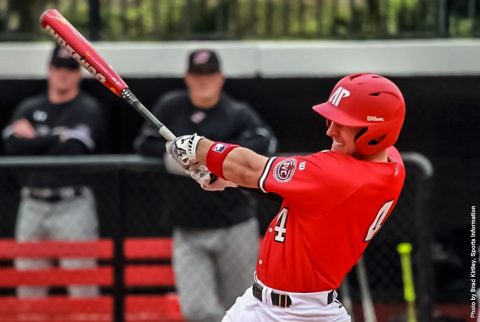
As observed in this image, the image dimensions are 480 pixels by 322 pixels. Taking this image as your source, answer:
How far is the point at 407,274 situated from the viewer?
23.2ft

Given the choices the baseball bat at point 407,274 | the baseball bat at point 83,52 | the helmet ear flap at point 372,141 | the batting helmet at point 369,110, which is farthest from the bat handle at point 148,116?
the baseball bat at point 407,274

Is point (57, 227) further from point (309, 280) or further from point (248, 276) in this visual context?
point (309, 280)

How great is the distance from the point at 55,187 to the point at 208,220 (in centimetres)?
94

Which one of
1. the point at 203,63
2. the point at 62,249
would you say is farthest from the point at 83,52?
the point at 62,249

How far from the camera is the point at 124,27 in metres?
8.00

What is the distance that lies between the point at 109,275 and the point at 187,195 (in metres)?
0.67

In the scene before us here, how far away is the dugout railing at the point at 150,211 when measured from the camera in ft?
22.0

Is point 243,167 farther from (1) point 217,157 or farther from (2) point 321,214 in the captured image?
(2) point 321,214

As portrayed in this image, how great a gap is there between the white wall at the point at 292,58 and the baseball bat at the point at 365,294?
1.29 m

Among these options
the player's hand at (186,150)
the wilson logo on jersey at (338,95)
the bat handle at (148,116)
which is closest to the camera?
the wilson logo on jersey at (338,95)

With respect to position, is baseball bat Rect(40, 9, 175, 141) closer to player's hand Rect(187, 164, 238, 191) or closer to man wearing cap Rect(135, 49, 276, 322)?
player's hand Rect(187, 164, 238, 191)

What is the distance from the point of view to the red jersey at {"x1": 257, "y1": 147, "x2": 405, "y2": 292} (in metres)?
4.32

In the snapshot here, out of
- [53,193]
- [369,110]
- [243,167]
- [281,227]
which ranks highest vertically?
[369,110]

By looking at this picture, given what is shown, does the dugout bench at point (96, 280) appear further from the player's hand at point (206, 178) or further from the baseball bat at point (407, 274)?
the player's hand at point (206, 178)
